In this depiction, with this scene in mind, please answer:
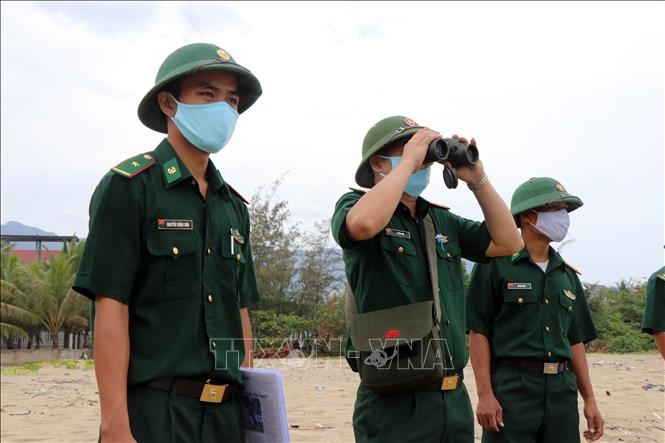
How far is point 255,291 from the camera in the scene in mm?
2670

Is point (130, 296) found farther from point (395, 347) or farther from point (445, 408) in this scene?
point (445, 408)

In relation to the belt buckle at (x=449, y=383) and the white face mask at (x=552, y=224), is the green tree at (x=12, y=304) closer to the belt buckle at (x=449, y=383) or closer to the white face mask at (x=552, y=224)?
the white face mask at (x=552, y=224)

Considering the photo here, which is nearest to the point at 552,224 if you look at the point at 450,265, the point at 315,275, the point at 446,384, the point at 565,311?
the point at 565,311

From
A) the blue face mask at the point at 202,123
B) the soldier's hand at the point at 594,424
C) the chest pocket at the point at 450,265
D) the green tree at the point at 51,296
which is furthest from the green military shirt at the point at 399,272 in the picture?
the green tree at the point at 51,296

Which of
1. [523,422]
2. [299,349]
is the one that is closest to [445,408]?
[523,422]

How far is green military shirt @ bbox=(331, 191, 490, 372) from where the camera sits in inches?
112

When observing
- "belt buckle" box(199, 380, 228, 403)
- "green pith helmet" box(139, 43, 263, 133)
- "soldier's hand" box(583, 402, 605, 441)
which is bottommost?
"soldier's hand" box(583, 402, 605, 441)

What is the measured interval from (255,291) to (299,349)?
16.2 meters

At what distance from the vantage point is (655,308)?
4457 mm

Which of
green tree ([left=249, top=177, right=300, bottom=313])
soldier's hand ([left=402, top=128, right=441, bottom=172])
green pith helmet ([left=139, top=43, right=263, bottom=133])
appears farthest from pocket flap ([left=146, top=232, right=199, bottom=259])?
green tree ([left=249, top=177, right=300, bottom=313])

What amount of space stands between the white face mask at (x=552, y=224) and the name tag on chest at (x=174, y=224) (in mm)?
2604

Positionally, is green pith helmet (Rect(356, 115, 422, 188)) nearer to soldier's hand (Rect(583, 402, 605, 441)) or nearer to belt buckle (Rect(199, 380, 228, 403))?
belt buckle (Rect(199, 380, 228, 403))

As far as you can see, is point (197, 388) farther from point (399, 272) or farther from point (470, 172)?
point (470, 172)

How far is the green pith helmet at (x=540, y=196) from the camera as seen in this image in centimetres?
417
